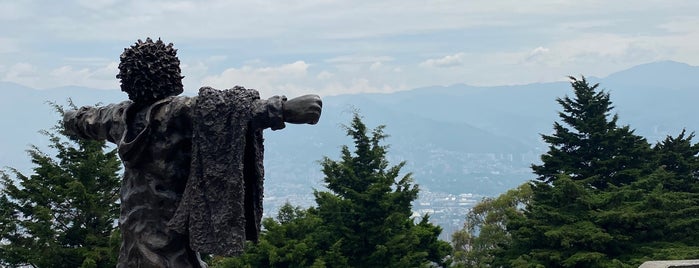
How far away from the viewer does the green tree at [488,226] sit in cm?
2723

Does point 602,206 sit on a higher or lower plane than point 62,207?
lower

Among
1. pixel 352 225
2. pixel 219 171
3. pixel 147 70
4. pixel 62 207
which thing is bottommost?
pixel 219 171

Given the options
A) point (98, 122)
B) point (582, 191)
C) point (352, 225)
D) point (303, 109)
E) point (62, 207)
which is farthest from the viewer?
point (582, 191)

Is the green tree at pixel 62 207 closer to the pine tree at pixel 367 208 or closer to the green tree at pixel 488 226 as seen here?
the pine tree at pixel 367 208

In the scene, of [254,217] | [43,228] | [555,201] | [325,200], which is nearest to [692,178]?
[555,201]

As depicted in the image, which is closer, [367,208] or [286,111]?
[286,111]

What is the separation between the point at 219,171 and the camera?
5062 mm

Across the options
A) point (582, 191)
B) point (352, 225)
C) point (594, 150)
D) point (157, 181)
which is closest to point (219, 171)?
point (157, 181)

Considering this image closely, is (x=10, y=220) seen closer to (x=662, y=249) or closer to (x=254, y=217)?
(x=254, y=217)

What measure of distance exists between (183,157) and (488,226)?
24.1 metres

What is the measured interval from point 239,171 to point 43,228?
41.3 ft

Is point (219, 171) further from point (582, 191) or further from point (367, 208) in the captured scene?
point (582, 191)

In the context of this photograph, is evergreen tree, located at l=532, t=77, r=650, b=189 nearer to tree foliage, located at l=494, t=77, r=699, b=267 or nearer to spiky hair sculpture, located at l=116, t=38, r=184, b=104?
tree foliage, located at l=494, t=77, r=699, b=267

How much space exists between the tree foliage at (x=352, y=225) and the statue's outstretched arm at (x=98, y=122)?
33.2 ft
